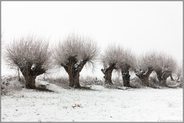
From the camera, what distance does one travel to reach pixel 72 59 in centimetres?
4088

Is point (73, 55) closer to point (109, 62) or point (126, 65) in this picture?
point (109, 62)

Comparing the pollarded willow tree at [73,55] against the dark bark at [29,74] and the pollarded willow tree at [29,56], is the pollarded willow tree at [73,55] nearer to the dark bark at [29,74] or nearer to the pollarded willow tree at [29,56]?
the pollarded willow tree at [29,56]

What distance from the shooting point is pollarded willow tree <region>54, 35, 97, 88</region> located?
40.5 m

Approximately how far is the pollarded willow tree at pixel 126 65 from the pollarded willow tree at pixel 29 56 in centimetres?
2011

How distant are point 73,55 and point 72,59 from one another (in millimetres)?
736

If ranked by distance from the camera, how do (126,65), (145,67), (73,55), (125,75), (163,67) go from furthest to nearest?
(163,67) < (145,67) < (126,65) < (125,75) < (73,55)

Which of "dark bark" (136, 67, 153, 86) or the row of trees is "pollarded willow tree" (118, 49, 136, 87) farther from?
"dark bark" (136, 67, 153, 86)

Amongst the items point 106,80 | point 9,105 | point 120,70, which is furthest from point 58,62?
point 9,105

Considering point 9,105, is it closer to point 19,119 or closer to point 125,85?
point 19,119

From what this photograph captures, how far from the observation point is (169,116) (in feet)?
56.7

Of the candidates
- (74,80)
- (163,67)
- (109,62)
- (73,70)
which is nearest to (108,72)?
(109,62)

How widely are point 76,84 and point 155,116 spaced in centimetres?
2393

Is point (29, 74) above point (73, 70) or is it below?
above

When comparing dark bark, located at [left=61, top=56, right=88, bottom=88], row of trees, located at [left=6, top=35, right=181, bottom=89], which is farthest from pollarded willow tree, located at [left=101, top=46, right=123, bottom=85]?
dark bark, located at [left=61, top=56, right=88, bottom=88]
